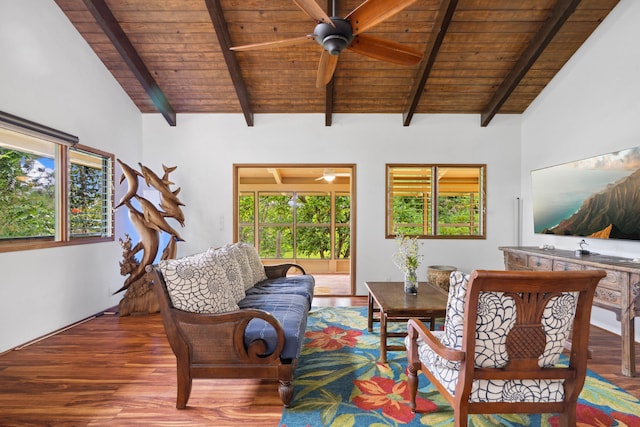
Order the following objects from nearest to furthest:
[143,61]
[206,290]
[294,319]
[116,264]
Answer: [206,290], [294,319], [143,61], [116,264]

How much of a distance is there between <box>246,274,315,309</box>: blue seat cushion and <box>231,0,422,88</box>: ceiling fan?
7.10ft

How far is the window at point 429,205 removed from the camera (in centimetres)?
520

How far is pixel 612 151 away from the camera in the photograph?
342 centimetres

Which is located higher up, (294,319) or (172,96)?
(172,96)

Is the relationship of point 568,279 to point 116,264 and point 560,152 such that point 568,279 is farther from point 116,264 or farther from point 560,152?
point 116,264

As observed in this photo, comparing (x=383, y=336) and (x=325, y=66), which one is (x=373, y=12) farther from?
(x=383, y=336)

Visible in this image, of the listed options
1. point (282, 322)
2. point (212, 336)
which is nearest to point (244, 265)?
point (282, 322)

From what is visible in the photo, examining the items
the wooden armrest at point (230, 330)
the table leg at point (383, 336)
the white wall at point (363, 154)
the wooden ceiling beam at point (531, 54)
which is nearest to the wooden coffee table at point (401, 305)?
the table leg at point (383, 336)

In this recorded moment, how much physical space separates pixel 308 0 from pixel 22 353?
3.82 metres

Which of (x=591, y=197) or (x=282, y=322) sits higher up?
(x=591, y=197)

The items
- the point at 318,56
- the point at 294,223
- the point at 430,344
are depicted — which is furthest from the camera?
the point at 294,223

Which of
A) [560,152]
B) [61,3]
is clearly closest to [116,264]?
[61,3]

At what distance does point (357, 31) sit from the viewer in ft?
7.51

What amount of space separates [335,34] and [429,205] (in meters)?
3.65
